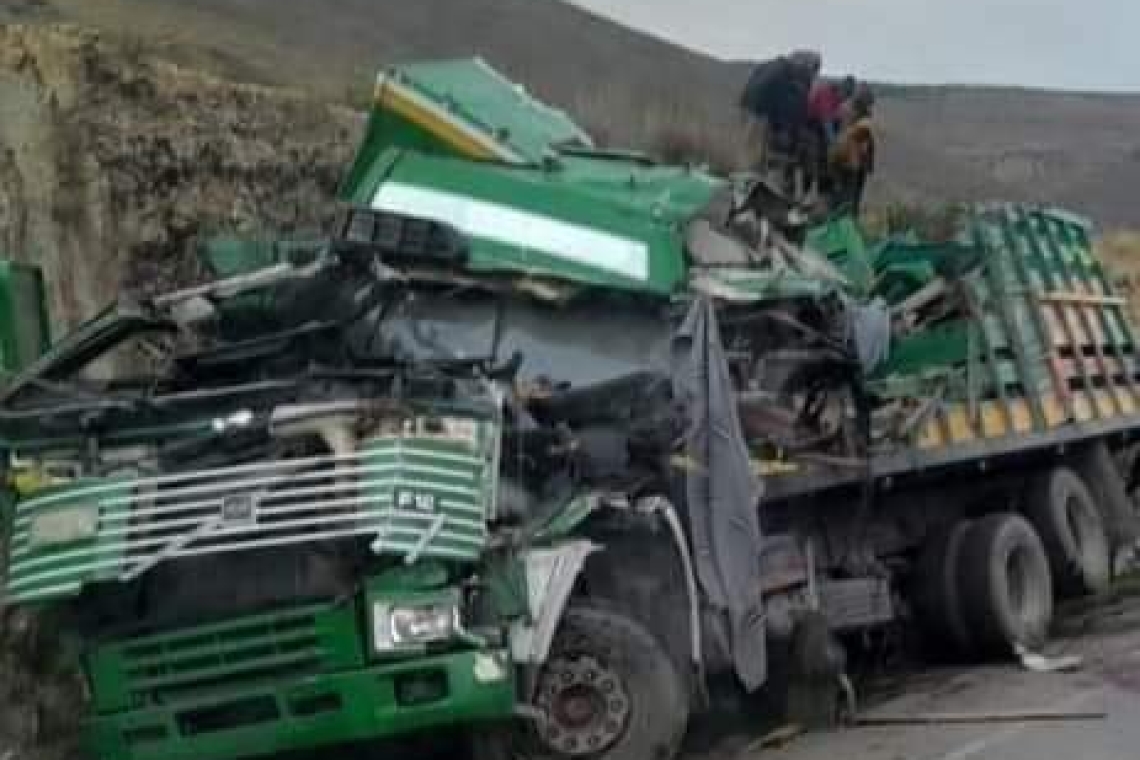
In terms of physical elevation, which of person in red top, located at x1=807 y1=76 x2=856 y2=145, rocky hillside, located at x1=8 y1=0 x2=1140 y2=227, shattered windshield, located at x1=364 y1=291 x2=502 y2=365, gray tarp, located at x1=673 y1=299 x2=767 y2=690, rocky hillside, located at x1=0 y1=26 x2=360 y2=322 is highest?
rocky hillside, located at x1=8 y1=0 x2=1140 y2=227

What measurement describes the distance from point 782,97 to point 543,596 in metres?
9.63

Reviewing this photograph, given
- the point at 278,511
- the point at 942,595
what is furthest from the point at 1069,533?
the point at 278,511

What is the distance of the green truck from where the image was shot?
893 centimetres

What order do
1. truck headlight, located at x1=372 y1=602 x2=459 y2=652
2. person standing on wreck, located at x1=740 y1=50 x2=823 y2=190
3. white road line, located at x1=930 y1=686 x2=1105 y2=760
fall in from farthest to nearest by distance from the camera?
1. person standing on wreck, located at x1=740 y1=50 x2=823 y2=190
2. white road line, located at x1=930 y1=686 x2=1105 y2=760
3. truck headlight, located at x1=372 y1=602 x2=459 y2=652

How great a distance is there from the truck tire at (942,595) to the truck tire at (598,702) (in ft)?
16.4

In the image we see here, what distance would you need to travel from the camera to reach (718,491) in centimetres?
1016

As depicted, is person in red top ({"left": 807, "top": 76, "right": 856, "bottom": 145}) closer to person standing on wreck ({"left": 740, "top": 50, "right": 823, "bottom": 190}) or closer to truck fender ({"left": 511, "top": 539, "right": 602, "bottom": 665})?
person standing on wreck ({"left": 740, "top": 50, "right": 823, "bottom": 190})

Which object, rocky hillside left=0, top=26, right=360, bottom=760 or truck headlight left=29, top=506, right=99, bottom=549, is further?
rocky hillside left=0, top=26, right=360, bottom=760

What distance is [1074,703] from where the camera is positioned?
1152 cm

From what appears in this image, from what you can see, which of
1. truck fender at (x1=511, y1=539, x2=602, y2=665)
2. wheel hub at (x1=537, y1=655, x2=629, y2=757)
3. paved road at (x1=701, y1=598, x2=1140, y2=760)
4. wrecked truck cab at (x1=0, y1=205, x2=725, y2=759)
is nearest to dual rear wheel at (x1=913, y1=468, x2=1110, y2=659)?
paved road at (x1=701, y1=598, x2=1140, y2=760)

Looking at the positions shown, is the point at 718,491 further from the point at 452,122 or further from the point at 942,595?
the point at 942,595

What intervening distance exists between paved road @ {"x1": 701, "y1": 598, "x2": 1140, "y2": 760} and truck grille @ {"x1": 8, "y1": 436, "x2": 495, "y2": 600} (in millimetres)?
2359

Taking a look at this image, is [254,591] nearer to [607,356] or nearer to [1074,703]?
[607,356]

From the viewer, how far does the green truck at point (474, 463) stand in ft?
29.3
